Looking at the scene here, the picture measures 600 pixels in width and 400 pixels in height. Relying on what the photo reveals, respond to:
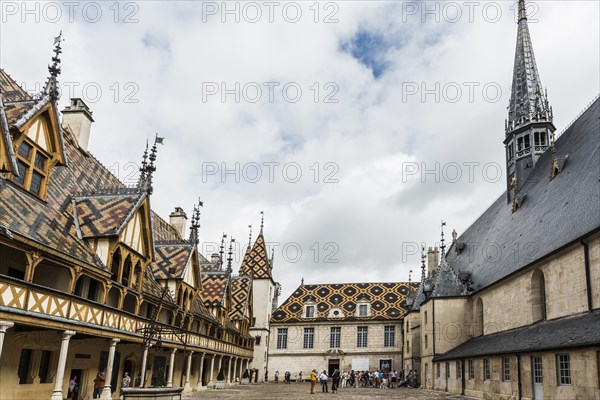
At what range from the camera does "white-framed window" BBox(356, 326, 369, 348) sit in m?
48.8

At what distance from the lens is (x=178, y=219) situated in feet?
123

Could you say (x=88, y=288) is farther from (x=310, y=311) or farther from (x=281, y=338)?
(x=310, y=311)

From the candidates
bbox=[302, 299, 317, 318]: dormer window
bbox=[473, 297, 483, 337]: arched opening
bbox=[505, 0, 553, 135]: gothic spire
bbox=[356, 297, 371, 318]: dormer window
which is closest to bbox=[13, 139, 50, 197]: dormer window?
bbox=[473, 297, 483, 337]: arched opening

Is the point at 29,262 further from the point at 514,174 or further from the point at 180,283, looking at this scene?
the point at 514,174

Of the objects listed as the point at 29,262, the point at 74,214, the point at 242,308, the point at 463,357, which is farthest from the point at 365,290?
the point at 29,262

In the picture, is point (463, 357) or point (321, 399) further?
point (463, 357)

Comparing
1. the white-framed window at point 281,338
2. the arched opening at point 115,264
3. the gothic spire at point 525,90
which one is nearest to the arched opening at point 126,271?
the arched opening at point 115,264

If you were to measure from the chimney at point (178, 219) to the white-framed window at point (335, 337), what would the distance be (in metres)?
20.2

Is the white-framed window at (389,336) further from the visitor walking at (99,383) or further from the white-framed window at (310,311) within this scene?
the visitor walking at (99,383)

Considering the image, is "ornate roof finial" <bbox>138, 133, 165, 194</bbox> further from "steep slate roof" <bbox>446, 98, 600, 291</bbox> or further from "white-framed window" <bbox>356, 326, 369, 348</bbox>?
"white-framed window" <bbox>356, 326, 369, 348</bbox>

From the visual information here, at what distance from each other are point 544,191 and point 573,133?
11.7 ft

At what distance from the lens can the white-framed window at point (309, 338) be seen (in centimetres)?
4959

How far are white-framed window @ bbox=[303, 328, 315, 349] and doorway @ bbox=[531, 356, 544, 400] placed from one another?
1277 inches

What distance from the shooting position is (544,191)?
2741cm
